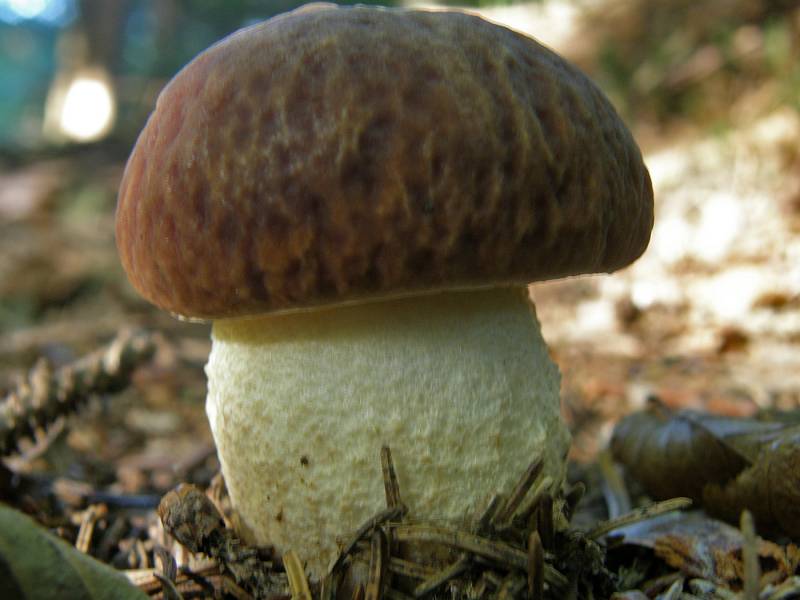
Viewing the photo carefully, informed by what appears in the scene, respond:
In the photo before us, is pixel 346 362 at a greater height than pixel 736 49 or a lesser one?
lesser

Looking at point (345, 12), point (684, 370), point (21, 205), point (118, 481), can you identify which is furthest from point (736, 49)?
point (21, 205)

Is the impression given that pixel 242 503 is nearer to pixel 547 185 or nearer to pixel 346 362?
pixel 346 362

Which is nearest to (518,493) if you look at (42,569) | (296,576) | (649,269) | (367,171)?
(296,576)

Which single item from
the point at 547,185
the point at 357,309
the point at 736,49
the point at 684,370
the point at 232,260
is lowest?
the point at 684,370

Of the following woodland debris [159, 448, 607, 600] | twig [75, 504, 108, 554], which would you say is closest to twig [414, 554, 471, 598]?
woodland debris [159, 448, 607, 600]

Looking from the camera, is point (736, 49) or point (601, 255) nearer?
point (601, 255)

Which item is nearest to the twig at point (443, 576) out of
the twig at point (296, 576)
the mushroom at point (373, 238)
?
the mushroom at point (373, 238)
